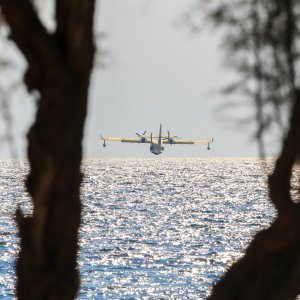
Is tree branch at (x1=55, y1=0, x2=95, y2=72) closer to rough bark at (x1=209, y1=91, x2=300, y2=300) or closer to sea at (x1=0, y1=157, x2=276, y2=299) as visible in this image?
sea at (x1=0, y1=157, x2=276, y2=299)

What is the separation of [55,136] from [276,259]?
1506mm

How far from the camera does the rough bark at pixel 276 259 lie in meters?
5.26

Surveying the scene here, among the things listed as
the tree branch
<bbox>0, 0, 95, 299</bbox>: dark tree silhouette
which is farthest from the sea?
the tree branch

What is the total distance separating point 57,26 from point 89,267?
41047mm

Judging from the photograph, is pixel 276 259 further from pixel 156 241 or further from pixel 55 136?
pixel 156 241

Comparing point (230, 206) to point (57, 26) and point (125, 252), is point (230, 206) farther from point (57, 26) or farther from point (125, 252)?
point (57, 26)

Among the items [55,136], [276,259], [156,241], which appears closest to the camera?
[55,136]

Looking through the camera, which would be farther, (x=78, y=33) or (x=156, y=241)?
(x=156, y=241)

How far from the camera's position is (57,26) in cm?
482

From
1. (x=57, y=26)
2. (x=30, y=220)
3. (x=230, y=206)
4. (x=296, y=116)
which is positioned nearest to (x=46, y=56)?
(x=57, y=26)

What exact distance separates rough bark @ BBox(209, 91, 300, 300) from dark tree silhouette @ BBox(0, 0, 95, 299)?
103 cm

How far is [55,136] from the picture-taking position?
15.4 feet

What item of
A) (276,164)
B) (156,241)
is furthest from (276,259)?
(156,241)

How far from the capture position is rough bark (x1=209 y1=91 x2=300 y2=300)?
17.3 ft
